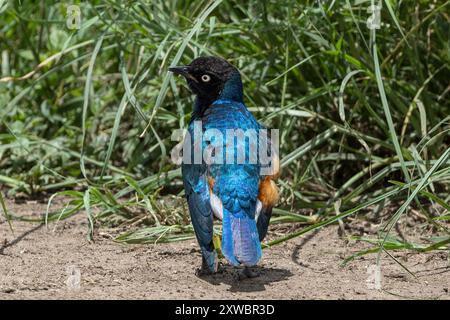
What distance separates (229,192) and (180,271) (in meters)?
0.47

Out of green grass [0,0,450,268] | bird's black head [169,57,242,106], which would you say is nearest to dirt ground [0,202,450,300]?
green grass [0,0,450,268]

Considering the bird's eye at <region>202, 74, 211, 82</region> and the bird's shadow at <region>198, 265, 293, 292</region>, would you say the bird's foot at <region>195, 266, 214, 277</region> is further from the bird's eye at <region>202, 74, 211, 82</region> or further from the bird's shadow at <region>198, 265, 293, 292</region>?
the bird's eye at <region>202, 74, 211, 82</region>

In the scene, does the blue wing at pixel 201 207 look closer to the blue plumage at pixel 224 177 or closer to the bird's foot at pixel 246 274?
the blue plumage at pixel 224 177

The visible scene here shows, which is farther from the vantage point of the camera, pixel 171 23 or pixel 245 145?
pixel 171 23

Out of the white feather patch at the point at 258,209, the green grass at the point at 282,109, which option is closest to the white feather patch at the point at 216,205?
the white feather patch at the point at 258,209

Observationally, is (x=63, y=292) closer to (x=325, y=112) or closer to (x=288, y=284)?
(x=288, y=284)

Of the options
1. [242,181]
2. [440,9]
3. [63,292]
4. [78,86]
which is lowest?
[63,292]

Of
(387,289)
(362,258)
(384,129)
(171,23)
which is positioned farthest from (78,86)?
(387,289)

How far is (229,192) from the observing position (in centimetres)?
382

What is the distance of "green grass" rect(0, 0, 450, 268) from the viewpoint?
466 cm

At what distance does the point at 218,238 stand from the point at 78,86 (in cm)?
212

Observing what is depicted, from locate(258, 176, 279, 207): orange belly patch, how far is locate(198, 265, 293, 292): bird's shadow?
31 centimetres

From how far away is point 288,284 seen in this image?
3.84m

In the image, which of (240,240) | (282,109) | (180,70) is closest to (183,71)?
(180,70)
